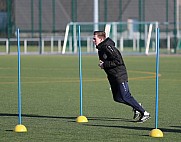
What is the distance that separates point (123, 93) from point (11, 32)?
3766cm

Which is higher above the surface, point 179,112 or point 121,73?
point 121,73

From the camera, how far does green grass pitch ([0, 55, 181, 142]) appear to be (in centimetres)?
A: 1129

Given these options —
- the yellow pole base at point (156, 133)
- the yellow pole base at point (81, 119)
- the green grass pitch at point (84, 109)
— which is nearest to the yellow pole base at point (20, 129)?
the green grass pitch at point (84, 109)

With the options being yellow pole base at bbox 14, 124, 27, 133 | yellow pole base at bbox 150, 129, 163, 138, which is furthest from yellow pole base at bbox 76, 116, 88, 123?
yellow pole base at bbox 150, 129, 163, 138

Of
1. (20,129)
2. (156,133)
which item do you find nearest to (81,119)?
(20,129)

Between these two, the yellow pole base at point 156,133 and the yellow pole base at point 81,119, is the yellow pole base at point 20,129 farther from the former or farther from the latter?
the yellow pole base at point 156,133

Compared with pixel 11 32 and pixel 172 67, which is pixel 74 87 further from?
pixel 11 32

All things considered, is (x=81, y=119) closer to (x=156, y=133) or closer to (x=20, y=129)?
(x=20, y=129)

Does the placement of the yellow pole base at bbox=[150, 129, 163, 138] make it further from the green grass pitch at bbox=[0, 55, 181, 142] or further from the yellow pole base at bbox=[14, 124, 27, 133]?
the yellow pole base at bbox=[14, 124, 27, 133]

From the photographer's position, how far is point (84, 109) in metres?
15.3

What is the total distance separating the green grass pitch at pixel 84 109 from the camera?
11289 mm

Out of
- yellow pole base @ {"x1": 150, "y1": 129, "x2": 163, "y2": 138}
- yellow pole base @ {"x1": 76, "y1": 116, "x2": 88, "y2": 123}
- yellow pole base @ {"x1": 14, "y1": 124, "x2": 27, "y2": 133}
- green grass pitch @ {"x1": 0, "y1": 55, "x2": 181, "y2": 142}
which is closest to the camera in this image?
yellow pole base @ {"x1": 150, "y1": 129, "x2": 163, "y2": 138}

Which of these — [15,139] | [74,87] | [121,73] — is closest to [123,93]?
[121,73]

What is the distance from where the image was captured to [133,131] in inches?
464
